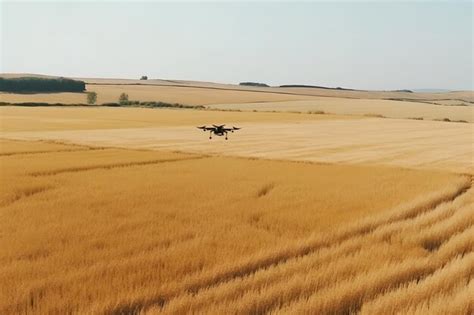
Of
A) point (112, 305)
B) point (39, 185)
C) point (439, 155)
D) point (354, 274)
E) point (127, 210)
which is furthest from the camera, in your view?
point (439, 155)

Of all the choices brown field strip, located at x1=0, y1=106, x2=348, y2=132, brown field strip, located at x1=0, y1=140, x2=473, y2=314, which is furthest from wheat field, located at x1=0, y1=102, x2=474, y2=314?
brown field strip, located at x1=0, y1=106, x2=348, y2=132

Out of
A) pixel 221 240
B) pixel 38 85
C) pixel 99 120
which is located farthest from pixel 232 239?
pixel 38 85

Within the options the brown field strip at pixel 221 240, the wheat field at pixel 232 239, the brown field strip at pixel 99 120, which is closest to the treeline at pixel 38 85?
the brown field strip at pixel 99 120

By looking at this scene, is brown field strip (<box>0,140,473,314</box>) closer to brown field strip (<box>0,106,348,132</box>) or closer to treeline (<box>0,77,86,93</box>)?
brown field strip (<box>0,106,348,132</box>)

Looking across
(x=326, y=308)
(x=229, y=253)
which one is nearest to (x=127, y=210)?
(x=229, y=253)

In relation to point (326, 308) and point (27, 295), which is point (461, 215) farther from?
point (27, 295)

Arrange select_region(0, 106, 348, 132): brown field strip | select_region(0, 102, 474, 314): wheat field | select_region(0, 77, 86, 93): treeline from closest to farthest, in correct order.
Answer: select_region(0, 102, 474, 314): wheat field < select_region(0, 106, 348, 132): brown field strip < select_region(0, 77, 86, 93): treeline
